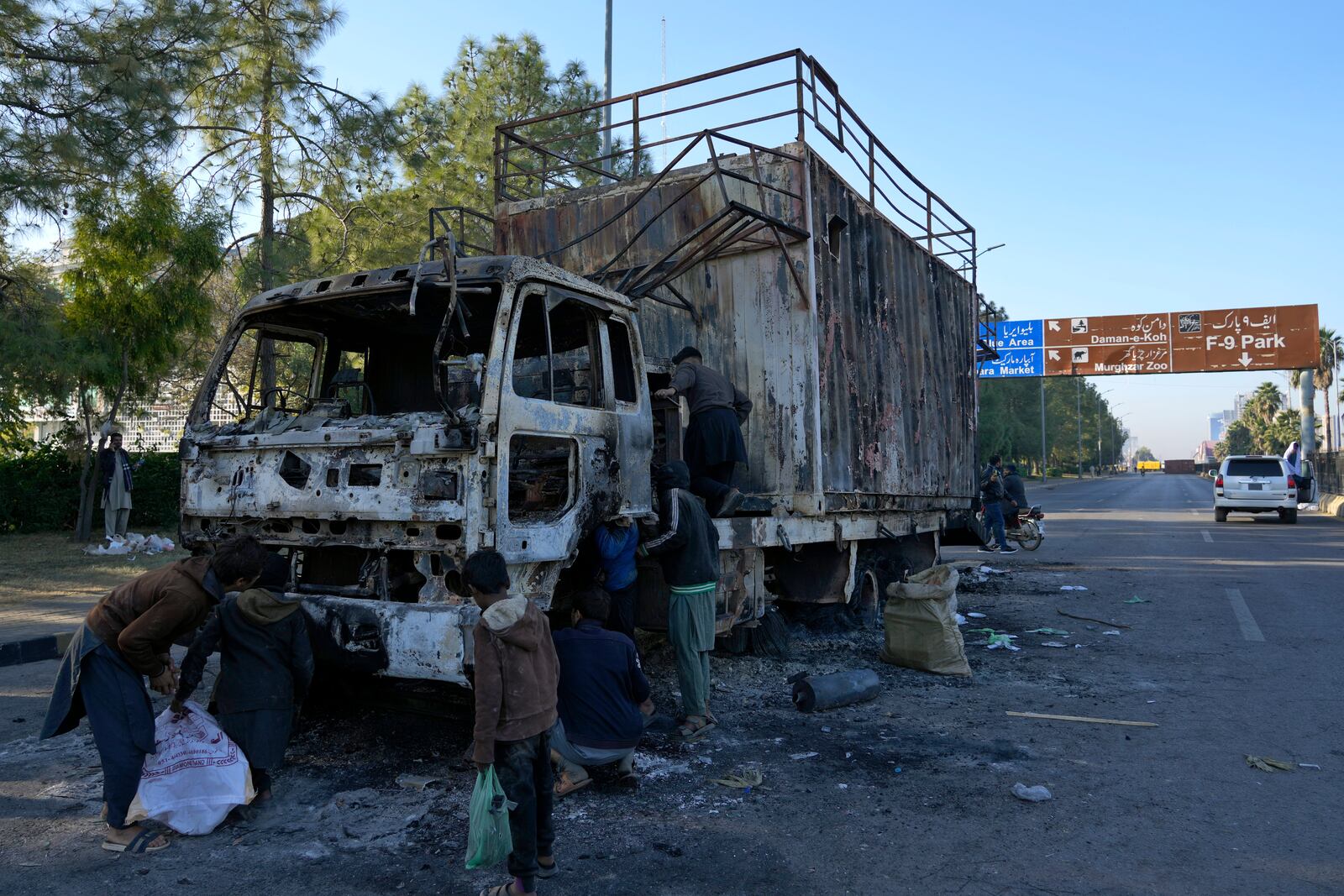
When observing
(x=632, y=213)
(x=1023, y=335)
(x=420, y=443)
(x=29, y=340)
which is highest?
(x=1023, y=335)

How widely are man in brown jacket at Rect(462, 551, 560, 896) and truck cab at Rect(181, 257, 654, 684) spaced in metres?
0.63

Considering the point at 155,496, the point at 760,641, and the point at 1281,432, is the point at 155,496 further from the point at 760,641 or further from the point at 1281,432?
the point at 1281,432

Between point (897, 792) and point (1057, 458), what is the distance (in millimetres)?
96195

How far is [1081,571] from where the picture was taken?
12461 millimetres

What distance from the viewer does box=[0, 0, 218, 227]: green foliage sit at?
29.0 ft

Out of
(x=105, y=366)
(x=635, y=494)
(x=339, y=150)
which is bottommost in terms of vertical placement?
(x=635, y=494)

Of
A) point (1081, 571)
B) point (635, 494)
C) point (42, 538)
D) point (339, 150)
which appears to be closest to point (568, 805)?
point (635, 494)

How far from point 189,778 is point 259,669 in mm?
479

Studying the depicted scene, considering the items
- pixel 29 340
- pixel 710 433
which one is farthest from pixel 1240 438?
pixel 29 340

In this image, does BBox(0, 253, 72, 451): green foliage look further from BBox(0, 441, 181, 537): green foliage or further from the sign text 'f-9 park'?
the sign text 'f-9 park'

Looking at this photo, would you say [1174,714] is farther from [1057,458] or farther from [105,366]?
[1057,458]

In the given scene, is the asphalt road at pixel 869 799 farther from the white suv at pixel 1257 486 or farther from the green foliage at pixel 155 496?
the white suv at pixel 1257 486

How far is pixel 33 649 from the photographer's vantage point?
7.12m

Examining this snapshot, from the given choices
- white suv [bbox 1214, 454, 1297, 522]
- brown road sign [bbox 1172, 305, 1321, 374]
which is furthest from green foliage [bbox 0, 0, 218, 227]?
brown road sign [bbox 1172, 305, 1321, 374]
